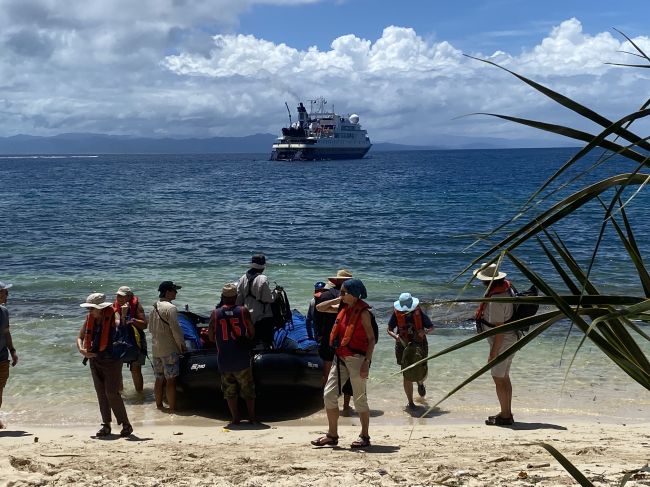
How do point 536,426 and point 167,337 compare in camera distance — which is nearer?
point 536,426

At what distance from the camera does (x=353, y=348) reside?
5.90 metres

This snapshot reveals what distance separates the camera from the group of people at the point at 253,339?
5.95 meters

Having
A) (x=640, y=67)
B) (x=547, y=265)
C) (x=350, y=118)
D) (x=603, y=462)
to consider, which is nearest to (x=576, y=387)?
(x=603, y=462)

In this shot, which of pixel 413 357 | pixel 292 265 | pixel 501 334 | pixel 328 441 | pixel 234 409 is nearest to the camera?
pixel 328 441

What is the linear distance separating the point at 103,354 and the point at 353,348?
2193 millimetres

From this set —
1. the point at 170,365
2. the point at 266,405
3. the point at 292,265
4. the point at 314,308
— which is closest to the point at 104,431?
the point at 170,365

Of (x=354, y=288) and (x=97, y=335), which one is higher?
(x=354, y=288)

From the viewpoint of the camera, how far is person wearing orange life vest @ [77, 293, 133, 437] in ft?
21.1

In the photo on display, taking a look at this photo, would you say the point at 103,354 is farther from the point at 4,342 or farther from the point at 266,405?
the point at 266,405

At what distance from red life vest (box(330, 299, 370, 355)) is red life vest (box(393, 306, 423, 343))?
1667 mm

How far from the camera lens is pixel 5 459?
18.2ft

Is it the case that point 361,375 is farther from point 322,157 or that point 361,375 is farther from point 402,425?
point 322,157

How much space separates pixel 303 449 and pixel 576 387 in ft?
13.5

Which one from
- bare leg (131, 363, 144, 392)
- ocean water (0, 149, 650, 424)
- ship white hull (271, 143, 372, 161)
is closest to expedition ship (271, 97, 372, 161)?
ship white hull (271, 143, 372, 161)
